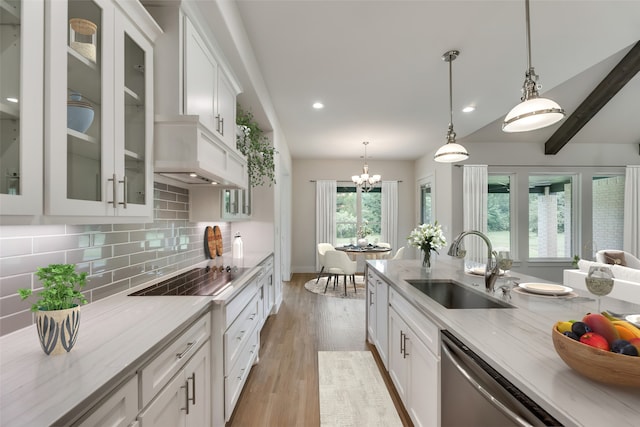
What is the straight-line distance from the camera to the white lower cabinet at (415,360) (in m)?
1.47

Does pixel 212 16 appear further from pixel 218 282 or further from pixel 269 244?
pixel 269 244

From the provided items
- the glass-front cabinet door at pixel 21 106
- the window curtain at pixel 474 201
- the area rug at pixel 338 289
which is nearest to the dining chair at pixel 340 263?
the area rug at pixel 338 289

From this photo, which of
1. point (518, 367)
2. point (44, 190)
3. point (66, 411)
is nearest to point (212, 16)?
point (44, 190)

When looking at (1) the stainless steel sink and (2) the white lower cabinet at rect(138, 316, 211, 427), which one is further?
(1) the stainless steel sink

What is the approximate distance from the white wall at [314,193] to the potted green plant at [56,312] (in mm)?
6298

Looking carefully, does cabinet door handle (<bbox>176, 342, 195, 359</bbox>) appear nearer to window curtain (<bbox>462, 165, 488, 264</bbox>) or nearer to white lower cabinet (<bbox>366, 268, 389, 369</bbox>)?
white lower cabinet (<bbox>366, 268, 389, 369</bbox>)

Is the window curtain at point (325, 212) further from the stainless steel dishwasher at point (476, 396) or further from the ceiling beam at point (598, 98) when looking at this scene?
the stainless steel dishwasher at point (476, 396)

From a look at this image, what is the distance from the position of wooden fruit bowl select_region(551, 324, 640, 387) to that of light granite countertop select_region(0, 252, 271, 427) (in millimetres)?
1262

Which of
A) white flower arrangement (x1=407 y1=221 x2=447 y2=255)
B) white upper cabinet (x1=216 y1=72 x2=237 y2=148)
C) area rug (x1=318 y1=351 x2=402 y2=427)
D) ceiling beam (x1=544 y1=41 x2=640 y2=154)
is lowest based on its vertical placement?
area rug (x1=318 y1=351 x2=402 y2=427)

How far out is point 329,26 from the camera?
2.37 m

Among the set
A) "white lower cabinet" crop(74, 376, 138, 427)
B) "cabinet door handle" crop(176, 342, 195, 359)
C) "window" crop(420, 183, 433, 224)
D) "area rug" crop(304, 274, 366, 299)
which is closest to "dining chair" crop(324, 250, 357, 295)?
"area rug" crop(304, 274, 366, 299)

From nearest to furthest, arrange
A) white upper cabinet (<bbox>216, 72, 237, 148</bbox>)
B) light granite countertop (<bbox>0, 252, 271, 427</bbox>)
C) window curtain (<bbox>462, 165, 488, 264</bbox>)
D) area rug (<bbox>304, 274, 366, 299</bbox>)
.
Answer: light granite countertop (<bbox>0, 252, 271, 427</bbox>), white upper cabinet (<bbox>216, 72, 237, 148</bbox>), area rug (<bbox>304, 274, 366, 299</bbox>), window curtain (<bbox>462, 165, 488, 264</bbox>)

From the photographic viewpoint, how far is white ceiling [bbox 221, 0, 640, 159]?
222 centimetres

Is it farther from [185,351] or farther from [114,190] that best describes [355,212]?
[114,190]
